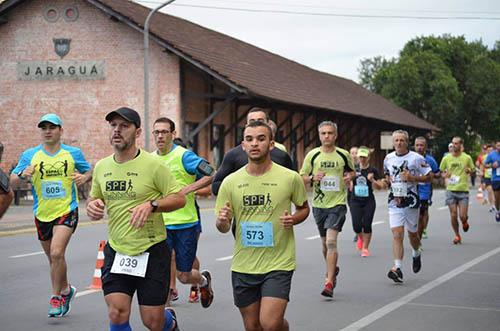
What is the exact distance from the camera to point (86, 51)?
117ft

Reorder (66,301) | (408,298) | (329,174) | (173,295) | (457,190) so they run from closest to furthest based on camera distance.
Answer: (66,301) → (173,295) → (408,298) → (329,174) → (457,190)

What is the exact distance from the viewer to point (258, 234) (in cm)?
659

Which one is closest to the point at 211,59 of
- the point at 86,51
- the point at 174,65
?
the point at 174,65

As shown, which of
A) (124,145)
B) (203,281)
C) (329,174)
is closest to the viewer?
(124,145)

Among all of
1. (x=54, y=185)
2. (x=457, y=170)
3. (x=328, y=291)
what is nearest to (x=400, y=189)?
(x=328, y=291)

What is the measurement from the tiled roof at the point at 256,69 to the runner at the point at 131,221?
1015 inches

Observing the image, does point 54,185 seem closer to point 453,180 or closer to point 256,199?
point 256,199

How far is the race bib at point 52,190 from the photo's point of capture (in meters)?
9.49

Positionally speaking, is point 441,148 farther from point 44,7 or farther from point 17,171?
point 17,171

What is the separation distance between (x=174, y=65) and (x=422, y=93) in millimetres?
40699

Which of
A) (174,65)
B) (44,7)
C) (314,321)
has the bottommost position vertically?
(314,321)

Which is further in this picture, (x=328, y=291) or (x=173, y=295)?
(x=328, y=291)

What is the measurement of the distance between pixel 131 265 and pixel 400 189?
5.86 meters

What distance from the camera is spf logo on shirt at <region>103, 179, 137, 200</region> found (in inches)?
266
